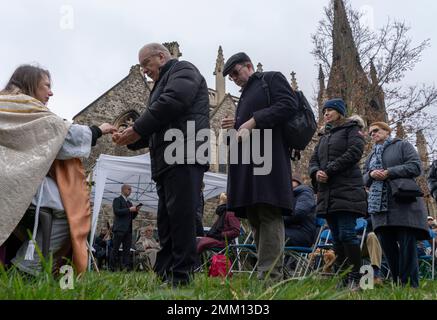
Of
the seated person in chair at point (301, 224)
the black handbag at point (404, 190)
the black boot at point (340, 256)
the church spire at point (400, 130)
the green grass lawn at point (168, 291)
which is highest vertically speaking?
the church spire at point (400, 130)

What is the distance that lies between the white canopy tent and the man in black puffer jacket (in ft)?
22.8

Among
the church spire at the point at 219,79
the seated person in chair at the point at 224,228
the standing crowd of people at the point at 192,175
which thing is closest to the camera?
the standing crowd of people at the point at 192,175

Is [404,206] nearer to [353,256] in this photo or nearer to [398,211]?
[398,211]

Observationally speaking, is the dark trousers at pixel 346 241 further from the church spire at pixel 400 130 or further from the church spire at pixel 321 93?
the church spire at pixel 321 93

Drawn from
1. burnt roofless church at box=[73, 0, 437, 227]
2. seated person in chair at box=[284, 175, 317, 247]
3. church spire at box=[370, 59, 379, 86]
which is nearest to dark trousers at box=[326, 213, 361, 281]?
seated person in chair at box=[284, 175, 317, 247]

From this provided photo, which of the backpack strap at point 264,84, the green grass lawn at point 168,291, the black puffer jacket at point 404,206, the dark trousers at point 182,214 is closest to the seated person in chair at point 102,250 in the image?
the black puffer jacket at point 404,206

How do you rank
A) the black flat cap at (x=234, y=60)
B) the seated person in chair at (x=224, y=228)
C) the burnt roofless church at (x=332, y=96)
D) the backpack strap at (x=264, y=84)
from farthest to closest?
the burnt roofless church at (x=332, y=96), the seated person in chair at (x=224, y=228), the black flat cap at (x=234, y=60), the backpack strap at (x=264, y=84)

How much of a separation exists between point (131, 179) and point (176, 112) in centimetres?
1017

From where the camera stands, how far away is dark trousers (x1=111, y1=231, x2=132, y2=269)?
36.4ft

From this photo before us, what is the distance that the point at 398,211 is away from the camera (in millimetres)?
4664

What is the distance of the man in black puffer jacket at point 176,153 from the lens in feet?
11.7

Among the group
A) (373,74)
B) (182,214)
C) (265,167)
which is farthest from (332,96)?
(182,214)

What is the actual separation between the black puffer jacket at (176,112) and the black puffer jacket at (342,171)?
1.43 meters
